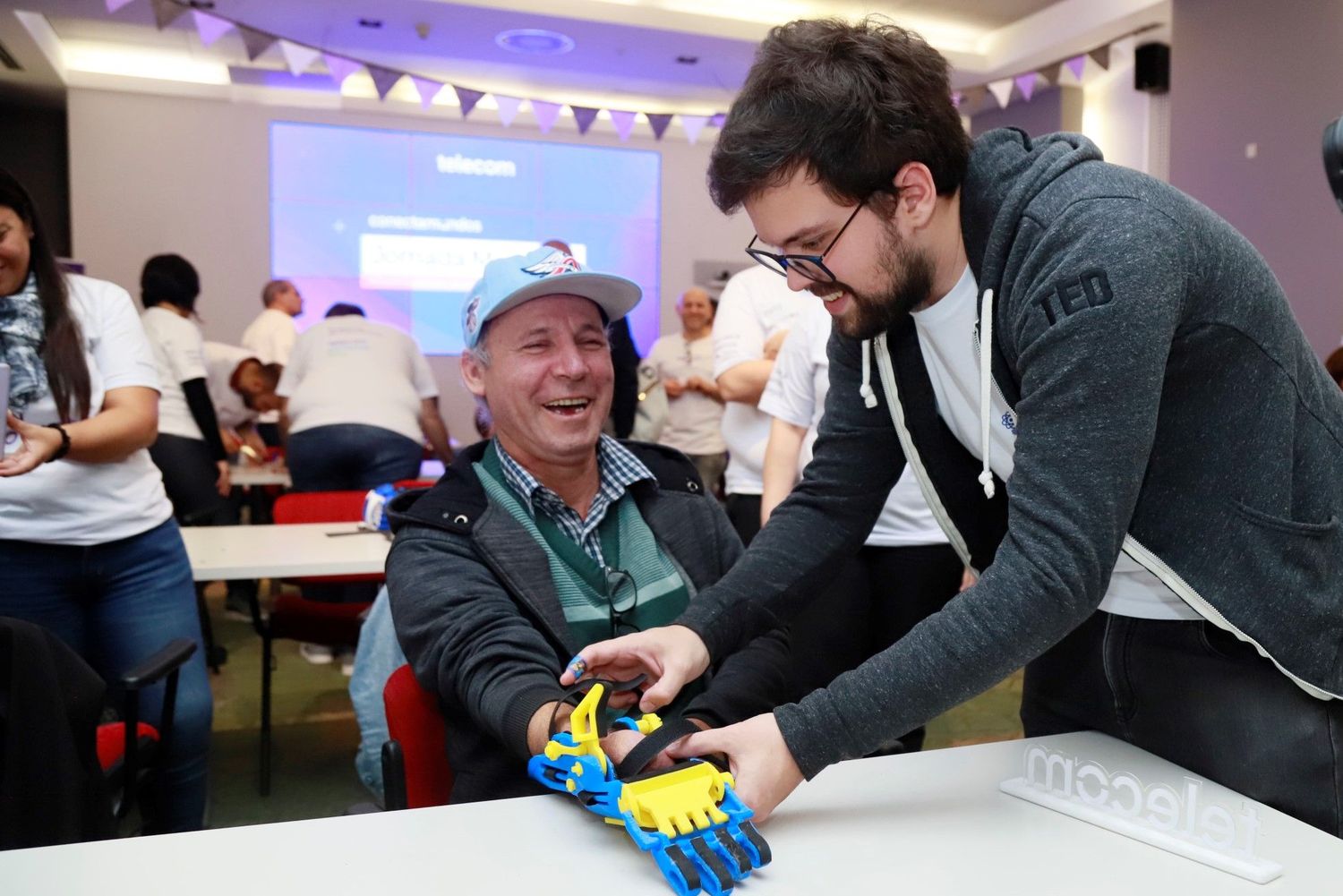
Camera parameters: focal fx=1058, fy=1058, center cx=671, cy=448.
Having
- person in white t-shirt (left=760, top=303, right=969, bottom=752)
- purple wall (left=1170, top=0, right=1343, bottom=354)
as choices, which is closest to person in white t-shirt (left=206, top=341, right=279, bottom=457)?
person in white t-shirt (left=760, top=303, right=969, bottom=752)

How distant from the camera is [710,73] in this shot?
8086mm

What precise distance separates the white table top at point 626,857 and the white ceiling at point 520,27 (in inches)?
244

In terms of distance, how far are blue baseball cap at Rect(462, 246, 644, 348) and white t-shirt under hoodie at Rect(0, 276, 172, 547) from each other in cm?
94

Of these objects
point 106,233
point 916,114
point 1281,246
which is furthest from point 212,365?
point 1281,246

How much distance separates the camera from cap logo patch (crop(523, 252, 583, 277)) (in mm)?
1606

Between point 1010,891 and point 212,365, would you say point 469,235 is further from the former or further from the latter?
point 1010,891

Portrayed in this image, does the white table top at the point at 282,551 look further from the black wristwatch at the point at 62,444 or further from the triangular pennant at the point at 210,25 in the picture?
the triangular pennant at the point at 210,25

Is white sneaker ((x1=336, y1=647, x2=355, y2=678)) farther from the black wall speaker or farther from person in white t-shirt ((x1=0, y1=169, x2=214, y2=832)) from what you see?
the black wall speaker

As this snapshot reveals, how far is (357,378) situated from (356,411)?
0.14 m

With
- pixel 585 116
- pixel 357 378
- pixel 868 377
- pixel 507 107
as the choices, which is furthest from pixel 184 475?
pixel 507 107

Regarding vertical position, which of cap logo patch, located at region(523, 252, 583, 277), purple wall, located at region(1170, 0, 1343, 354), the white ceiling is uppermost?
the white ceiling

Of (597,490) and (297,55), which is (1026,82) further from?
(597,490)

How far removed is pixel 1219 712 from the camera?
1.17m

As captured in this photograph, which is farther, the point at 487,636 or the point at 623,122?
the point at 623,122
